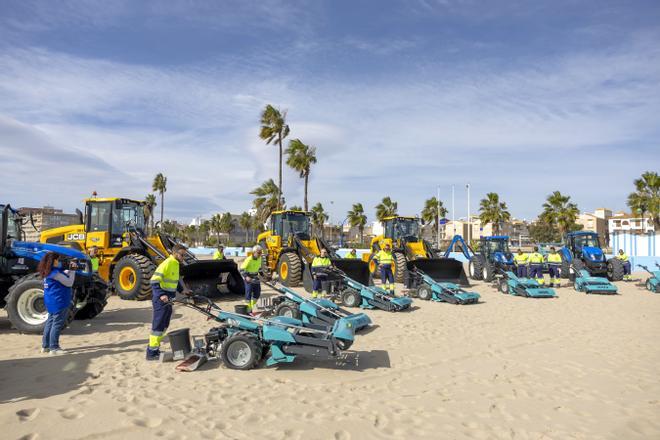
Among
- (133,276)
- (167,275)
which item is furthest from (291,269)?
(167,275)

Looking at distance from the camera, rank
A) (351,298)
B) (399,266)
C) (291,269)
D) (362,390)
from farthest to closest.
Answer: (399,266) < (291,269) < (351,298) < (362,390)

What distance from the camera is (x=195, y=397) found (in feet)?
15.9

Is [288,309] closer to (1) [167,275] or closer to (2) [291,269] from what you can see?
(1) [167,275]

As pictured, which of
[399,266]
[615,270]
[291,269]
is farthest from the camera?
[615,270]

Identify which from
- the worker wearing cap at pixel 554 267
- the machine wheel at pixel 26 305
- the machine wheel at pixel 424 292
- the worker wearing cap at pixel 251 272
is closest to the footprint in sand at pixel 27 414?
the machine wheel at pixel 26 305

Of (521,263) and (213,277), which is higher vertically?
(521,263)

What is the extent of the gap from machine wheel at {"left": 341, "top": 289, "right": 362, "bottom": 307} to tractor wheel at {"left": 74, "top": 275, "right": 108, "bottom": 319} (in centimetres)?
538

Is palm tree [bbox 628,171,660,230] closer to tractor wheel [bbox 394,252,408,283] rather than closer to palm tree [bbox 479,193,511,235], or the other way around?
palm tree [bbox 479,193,511,235]

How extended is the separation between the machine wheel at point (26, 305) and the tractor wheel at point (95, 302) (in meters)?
1.13

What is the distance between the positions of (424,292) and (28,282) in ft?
31.0

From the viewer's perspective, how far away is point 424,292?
12930mm

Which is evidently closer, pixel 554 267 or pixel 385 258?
pixel 385 258

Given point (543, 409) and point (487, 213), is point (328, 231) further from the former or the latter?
point (543, 409)

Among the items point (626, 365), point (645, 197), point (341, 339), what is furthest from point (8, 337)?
point (645, 197)
